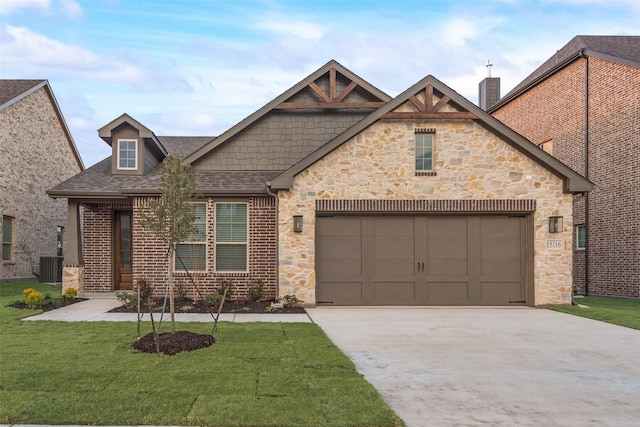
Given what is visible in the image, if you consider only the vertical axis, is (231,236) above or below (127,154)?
below

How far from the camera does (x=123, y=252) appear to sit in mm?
15961

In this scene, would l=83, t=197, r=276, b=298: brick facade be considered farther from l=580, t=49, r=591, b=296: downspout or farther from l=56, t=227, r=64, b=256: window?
l=56, t=227, r=64, b=256: window

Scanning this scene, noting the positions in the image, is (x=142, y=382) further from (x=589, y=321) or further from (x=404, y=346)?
(x=589, y=321)

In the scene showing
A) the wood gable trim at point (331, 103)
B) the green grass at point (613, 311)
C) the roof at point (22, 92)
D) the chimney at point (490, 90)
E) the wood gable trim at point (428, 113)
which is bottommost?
the green grass at point (613, 311)

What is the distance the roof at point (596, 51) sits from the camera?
17.1 meters

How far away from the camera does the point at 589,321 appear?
11.0m

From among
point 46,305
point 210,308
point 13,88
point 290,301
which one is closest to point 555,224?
point 290,301

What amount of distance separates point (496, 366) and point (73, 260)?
1215cm

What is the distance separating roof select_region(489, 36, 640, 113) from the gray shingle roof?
72.6 feet

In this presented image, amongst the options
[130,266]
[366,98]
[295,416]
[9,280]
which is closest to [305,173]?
[366,98]

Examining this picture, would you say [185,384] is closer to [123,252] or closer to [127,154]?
[123,252]

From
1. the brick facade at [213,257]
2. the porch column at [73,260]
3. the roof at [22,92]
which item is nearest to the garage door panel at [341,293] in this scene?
the brick facade at [213,257]

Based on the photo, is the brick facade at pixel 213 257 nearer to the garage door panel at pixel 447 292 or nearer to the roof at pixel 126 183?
the roof at pixel 126 183

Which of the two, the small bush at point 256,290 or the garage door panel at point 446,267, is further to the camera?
the small bush at point 256,290
